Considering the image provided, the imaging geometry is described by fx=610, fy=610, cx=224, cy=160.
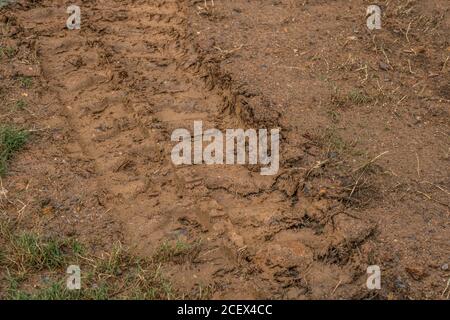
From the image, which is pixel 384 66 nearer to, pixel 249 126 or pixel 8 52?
pixel 249 126

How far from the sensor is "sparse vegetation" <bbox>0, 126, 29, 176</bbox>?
3.80m

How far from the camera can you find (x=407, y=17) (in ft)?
16.1

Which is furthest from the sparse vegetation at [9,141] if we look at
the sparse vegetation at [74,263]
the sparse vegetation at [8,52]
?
the sparse vegetation at [8,52]

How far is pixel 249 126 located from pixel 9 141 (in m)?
1.53

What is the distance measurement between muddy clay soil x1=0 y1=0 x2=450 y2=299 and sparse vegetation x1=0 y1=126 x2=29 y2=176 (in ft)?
0.22

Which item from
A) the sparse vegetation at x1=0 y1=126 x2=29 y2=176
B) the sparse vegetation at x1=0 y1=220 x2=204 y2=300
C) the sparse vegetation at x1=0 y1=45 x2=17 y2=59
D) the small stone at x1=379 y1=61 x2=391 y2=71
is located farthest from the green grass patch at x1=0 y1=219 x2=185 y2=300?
the small stone at x1=379 y1=61 x2=391 y2=71

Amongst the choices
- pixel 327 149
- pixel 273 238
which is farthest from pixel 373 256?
pixel 327 149

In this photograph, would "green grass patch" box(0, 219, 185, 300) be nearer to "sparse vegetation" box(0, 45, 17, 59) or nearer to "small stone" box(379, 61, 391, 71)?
"sparse vegetation" box(0, 45, 17, 59)

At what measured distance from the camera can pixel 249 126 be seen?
13.1 ft

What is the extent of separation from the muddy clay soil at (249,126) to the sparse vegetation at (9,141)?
0.07 meters

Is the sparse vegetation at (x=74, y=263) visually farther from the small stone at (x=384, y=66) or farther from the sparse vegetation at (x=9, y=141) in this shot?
the small stone at (x=384, y=66)
